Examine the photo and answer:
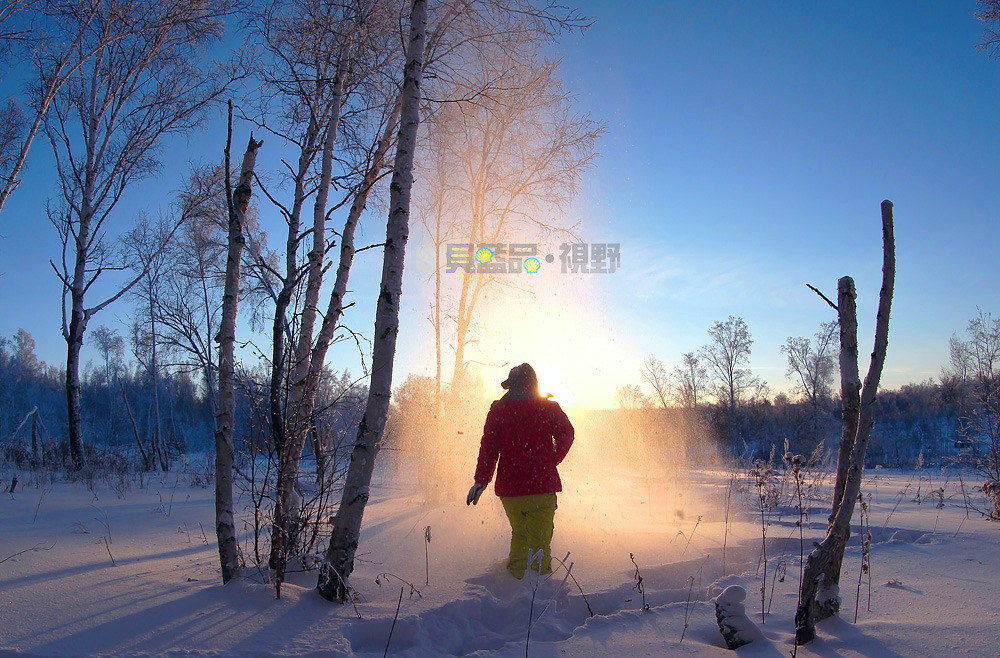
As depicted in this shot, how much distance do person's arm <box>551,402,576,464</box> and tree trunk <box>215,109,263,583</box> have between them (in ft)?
7.11

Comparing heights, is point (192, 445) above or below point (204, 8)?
below

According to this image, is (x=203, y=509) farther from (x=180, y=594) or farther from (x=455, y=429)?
(x=180, y=594)

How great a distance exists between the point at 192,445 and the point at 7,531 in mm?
53949

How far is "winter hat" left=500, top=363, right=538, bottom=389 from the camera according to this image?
3934mm

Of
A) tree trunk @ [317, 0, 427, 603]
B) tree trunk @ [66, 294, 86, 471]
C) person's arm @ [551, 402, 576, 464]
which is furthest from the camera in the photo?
tree trunk @ [66, 294, 86, 471]

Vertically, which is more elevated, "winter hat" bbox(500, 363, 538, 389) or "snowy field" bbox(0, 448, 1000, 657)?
"winter hat" bbox(500, 363, 538, 389)

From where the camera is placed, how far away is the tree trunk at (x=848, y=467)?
220cm

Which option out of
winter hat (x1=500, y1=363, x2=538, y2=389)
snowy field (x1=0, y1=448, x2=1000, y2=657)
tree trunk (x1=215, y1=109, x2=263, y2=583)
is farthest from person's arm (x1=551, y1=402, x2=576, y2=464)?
tree trunk (x1=215, y1=109, x2=263, y2=583)

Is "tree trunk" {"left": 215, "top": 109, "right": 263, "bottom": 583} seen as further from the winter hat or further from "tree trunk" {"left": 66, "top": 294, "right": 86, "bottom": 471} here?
"tree trunk" {"left": 66, "top": 294, "right": 86, "bottom": 471}

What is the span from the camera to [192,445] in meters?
50.5

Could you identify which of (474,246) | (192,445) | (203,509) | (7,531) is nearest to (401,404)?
(474,246)

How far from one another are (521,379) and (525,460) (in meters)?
0.60

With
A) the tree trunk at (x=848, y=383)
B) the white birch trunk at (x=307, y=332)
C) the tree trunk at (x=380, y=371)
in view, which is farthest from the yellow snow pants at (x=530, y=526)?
the tree trunk at (x=848, y=383)

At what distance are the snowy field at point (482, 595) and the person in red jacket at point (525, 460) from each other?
0.91 ft
